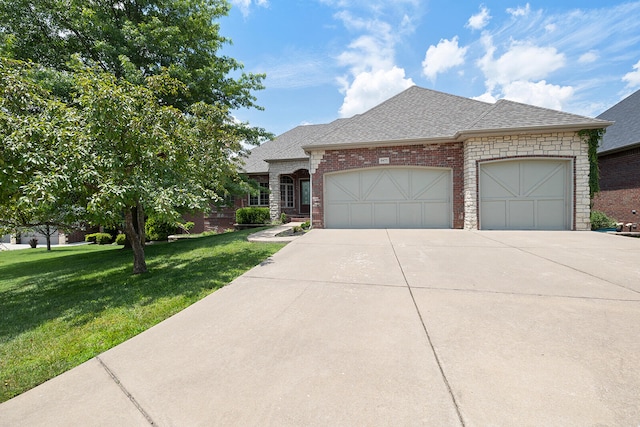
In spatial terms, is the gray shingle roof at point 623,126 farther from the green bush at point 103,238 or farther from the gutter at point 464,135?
the green bush at point 103,238

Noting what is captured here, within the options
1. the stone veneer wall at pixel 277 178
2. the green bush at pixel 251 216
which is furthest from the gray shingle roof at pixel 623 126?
the green bush at pixel 251 216

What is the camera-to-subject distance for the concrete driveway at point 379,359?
1.80 m

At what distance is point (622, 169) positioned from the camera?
11.8 m

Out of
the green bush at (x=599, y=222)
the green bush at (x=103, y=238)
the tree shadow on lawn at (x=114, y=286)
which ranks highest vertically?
the green bush at (x=599, y=222)

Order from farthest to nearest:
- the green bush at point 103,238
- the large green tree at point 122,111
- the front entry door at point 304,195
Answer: the front entry door at point 304,195 < the green bush at point 103,238 < the large green tree at point 122,111

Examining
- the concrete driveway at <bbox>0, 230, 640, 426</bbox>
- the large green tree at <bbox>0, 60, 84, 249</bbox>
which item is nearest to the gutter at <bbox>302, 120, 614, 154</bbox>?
the concrete driveway at <bbox>0, 230, 640, 426</bbox>

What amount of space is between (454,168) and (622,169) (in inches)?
345

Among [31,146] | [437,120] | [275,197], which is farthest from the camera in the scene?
[275,197]

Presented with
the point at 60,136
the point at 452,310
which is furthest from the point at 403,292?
the point at 60,136

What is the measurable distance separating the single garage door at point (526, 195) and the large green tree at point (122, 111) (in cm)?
937

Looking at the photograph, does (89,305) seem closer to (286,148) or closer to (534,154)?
(534,154)

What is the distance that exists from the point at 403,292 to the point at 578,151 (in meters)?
9.66

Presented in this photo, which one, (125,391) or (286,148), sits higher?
(286,148)

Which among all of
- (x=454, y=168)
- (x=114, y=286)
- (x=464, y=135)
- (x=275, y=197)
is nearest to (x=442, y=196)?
(x=454, y=168)
